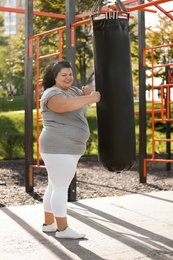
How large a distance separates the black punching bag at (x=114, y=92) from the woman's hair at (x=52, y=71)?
0.34m

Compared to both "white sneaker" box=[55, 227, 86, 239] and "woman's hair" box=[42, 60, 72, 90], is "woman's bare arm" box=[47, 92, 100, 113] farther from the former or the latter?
"white sneaker" box=[55, 227, 86, 239]

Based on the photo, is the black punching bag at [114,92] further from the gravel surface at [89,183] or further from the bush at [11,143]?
the bush at [11,143]

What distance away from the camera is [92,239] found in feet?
14.9

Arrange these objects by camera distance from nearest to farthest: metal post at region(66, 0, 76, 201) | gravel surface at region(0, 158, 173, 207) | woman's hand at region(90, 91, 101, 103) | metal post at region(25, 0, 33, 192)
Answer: woman's hand at region(90, 91, 101, 103) → metal post at region(66, 0, 76, 201) → gravel surface at region(0, 158, 173, 207) → metal post at region(25, 0, 33, 192)

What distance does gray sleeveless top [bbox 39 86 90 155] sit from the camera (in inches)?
177

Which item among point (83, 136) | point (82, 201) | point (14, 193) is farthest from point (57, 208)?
point (14, 193)

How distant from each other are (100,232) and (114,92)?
4.37 ft

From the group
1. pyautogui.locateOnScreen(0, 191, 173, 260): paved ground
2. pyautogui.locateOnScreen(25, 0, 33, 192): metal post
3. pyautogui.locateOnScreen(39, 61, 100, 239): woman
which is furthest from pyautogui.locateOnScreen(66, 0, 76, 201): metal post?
pyautogui.locateOnScreen(39, 61, 100, 239): woman

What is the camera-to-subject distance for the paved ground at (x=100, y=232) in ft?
13.4

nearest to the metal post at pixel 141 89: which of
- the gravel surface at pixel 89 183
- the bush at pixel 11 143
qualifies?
the gravel surface at pixel 89 183

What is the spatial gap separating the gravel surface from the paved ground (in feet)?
3.15

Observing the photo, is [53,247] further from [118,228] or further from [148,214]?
[148,214]

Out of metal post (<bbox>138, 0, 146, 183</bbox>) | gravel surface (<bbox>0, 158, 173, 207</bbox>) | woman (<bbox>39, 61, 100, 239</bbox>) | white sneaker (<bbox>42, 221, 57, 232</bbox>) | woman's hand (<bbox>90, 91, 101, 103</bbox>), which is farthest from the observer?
metal post (<bbox>138, 0, 146, 183</bbox>)

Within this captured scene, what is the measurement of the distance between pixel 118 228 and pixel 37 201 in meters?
2.15
